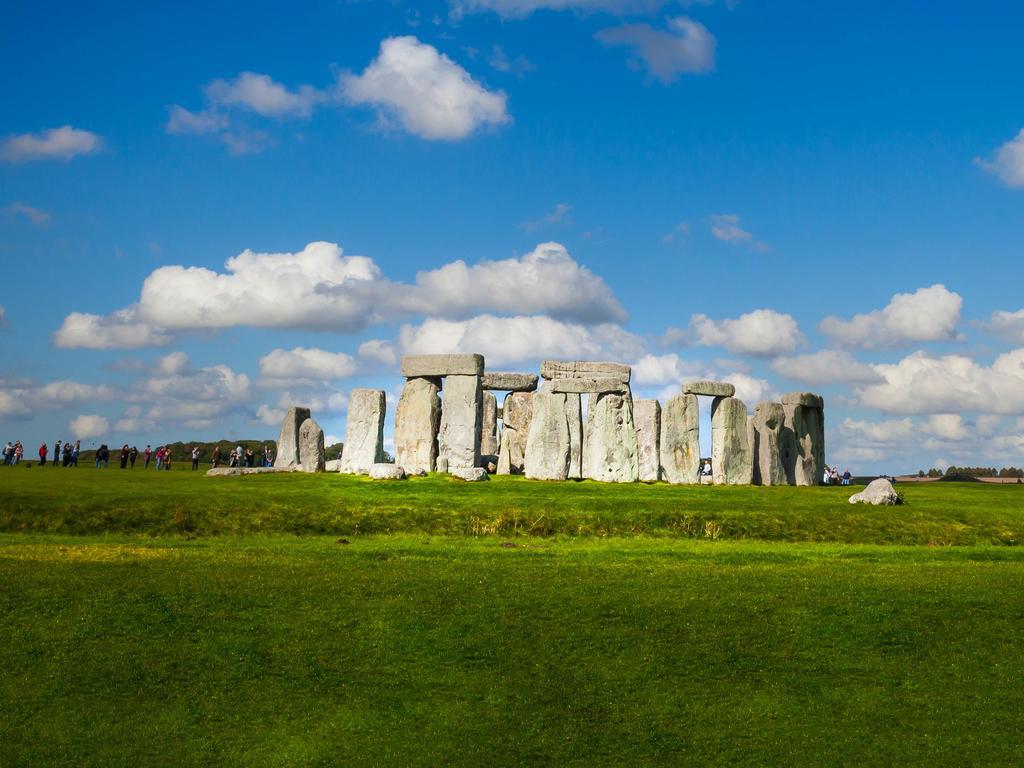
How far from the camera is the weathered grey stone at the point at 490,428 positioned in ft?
137

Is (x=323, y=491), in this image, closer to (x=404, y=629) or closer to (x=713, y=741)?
(x=404, y=629)

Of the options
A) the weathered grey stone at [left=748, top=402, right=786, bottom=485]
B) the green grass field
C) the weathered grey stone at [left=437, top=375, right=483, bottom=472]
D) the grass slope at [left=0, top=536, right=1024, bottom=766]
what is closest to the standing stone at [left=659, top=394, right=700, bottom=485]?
the weathered grey stone at [left=748, top=402, right=786, bottom=485]

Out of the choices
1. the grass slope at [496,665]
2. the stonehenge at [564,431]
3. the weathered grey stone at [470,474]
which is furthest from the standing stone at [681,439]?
the grass slope at [496,665]

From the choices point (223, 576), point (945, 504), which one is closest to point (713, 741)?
point (223, 576)

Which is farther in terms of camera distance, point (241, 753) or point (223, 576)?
A: point (223, 576)

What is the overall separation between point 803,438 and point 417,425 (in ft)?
47.2

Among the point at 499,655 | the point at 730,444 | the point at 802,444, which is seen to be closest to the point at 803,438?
the point at 802,444

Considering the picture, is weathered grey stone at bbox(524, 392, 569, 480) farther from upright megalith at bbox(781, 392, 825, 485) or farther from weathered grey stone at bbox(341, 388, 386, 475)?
upright megalith at bbox(781, 392, 825, 485)

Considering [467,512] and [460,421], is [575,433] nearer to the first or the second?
[460,421]

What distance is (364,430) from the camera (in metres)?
34.7

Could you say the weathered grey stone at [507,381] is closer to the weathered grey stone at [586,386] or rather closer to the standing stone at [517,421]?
the standing stone at [517,421]

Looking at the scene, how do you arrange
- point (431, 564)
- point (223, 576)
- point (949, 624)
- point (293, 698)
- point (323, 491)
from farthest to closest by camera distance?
point (323, 491) → point (431, 564) → point (223, 576) → point (949, 624) → point (293, 698)

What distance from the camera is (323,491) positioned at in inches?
1083

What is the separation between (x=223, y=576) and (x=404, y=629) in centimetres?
378
